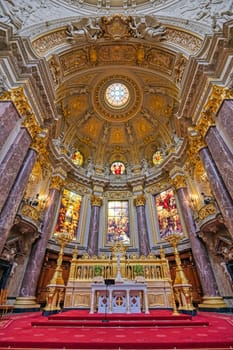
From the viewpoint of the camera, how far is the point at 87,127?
1789cm

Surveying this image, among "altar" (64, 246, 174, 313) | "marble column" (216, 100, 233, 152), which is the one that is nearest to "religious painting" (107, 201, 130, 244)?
"altar" (64, 246, 174, 313)

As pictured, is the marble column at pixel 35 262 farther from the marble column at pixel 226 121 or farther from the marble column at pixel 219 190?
the marble column at pixel 226 121

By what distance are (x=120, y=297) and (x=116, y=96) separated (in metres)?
16.0

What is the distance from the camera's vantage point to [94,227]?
563 inches

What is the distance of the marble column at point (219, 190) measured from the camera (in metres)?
7.34

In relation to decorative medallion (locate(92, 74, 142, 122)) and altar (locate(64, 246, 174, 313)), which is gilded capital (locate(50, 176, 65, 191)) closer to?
altar (locate(64, 246, 174, 313))

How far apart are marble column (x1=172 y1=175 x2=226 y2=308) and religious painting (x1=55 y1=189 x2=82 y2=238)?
786cm

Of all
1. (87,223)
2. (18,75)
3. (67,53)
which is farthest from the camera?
(87,223)

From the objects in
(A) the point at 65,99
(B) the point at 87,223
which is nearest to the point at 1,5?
(A) the point at 65,99

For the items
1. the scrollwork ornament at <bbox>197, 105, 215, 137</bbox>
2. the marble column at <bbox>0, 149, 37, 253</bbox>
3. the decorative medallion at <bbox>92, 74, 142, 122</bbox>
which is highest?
the decorative medallion at <bbox>92, 74, 142, 122</bbox>

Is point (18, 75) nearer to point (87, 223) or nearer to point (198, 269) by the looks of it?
point (87, 223)

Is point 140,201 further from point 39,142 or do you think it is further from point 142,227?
point 39,142

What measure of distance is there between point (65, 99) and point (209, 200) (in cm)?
1294

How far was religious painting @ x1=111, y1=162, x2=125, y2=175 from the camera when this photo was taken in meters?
18.3
